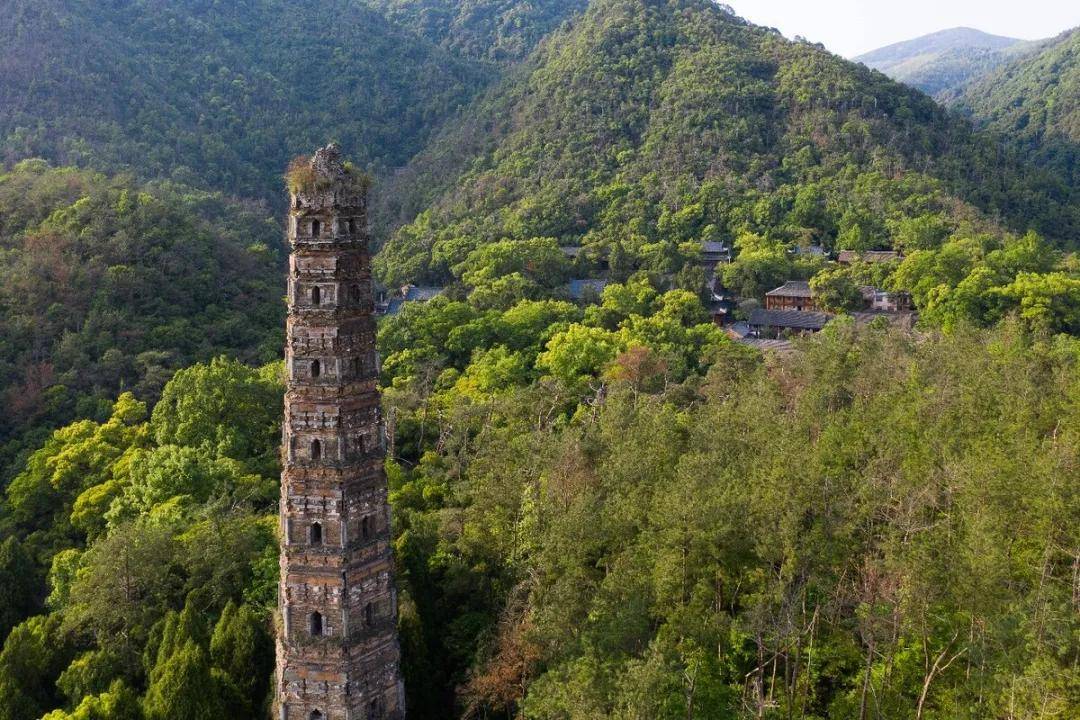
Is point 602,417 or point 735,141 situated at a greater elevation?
point 735,141

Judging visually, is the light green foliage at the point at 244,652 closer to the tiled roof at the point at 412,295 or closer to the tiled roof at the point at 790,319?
the tiled roof at the point at 790,319

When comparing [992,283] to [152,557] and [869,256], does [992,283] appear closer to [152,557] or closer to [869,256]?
[869,256]

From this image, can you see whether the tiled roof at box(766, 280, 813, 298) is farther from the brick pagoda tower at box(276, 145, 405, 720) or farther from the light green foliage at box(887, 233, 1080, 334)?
the brick pagoda tower at box(276, 145, 405, 720)

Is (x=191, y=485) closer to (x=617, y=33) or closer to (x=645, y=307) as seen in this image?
(x=645, y=307)

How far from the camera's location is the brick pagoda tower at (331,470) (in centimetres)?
2014

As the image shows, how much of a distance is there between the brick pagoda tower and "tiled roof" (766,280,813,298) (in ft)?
162

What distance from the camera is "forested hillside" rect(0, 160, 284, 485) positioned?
48.0m

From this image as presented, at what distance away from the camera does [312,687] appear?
21359 mm

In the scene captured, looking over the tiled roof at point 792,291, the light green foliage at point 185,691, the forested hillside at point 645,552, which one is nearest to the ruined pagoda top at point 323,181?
the forested hillside at point 645,552

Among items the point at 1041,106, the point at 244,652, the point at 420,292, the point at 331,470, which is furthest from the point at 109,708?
the point at 1041,106

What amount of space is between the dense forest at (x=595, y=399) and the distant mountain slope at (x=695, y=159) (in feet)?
1.56

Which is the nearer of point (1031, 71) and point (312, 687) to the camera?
point (312, 687)

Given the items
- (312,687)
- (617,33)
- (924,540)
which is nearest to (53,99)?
(617,33)

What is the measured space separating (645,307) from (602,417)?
27638 mm
